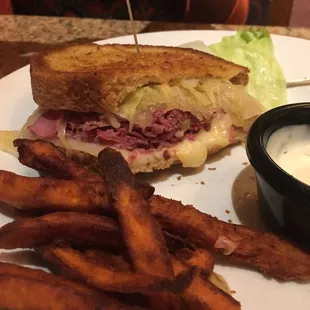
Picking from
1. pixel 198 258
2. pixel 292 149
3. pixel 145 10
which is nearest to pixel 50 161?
pixel 198 258

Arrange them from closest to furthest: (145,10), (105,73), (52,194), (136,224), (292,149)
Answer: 1. (136,224)
2. (52,194)
3. (292,149)
4. (105,73)
5. (145,10)

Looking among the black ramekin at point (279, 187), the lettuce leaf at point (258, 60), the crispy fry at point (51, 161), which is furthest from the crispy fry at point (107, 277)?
the lettuce leaf at point (258, 60)

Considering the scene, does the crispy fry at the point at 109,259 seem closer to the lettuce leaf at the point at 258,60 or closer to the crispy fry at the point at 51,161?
the crispy fry at the point at 51,161

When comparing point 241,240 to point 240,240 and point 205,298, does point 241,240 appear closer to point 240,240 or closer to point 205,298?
point 240,240

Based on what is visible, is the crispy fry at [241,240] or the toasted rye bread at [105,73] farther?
the toasted rye bread at [105,73]

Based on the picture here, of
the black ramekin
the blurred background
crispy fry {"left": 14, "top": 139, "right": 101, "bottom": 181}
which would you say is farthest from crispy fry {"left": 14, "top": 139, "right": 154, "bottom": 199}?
the blurred background
